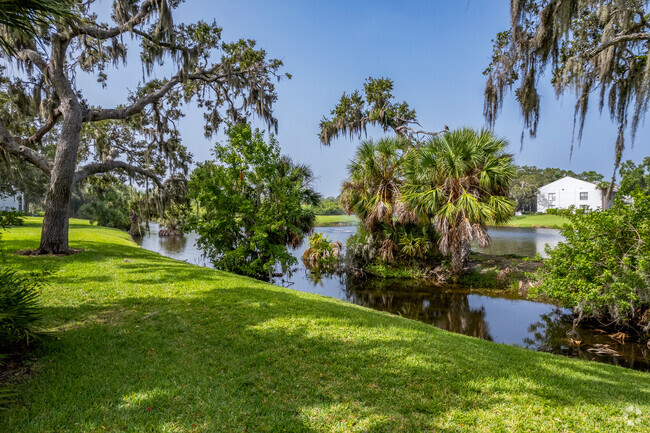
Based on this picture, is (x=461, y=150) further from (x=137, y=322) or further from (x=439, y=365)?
(x=137, y=322)

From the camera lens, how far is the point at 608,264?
6453 millimetres

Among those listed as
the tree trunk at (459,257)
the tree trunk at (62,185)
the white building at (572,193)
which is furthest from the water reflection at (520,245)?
the white building at (572,193)

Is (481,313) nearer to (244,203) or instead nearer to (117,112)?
(244,203)

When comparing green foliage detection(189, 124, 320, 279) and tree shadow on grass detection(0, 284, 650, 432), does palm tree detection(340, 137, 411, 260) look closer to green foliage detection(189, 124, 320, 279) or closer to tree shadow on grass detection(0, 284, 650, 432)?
green foliage detection(189, 124, 320, 279)

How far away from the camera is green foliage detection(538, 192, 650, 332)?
6.17 metres

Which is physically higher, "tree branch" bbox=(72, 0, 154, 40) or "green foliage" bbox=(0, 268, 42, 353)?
"tree branch" bbox=(72, 0, 154, 40)

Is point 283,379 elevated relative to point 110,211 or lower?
lower

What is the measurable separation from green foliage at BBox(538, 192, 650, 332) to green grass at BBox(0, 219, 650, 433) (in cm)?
240

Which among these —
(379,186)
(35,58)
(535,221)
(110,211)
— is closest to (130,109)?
(35,58)

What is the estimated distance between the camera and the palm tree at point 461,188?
1106 cm

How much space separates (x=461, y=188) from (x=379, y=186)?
3795 mm

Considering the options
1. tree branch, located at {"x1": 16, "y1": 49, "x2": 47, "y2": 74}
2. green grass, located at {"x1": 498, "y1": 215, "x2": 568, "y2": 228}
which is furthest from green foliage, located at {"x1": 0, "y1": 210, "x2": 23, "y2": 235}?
green grass, located at {"x1": 498, "y1": 215, "x2": 568, "y2": 228}

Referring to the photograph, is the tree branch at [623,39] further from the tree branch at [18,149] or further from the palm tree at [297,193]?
the tree branch at [18,149]

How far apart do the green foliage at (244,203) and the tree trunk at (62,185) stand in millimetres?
3943
